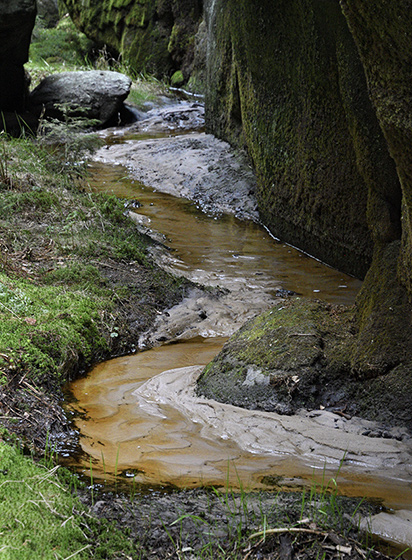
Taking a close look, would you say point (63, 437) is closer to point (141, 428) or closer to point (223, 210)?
point (141, 428)

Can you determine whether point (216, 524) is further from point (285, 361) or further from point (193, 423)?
point (285, 361)

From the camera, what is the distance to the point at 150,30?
1814 cm

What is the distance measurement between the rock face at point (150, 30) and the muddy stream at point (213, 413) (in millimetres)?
11295

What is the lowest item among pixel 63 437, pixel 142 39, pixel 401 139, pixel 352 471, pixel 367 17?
pixel 63 437

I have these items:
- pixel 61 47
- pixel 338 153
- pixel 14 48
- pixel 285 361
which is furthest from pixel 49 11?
pixel 285 361

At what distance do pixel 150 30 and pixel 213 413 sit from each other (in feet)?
55.7

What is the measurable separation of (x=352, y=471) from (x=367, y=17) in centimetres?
213

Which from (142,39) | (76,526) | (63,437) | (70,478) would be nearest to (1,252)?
(63,437)

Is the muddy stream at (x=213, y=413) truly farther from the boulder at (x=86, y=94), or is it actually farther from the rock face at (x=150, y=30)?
the rock face at (x=150, y=30)

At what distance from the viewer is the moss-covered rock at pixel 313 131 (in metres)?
4.31

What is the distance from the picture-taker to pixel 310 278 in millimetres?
6223

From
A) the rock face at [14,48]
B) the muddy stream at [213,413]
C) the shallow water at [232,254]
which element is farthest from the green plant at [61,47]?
the muddy stream at [213,413]

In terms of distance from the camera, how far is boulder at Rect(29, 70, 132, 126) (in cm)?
1279

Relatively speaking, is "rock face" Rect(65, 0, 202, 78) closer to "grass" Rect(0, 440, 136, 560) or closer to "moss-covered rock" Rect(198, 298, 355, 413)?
"moss-covered rock" Rect(198, 298, 355, 413)
